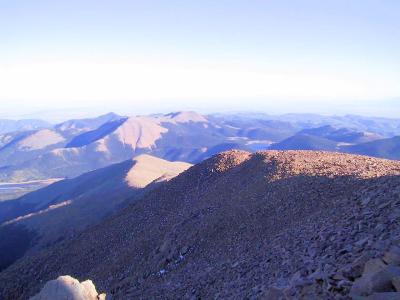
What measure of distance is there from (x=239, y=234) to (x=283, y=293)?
12.8 m

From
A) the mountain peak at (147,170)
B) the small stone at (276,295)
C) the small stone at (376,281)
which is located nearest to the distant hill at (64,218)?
the mountain peak at (147,170)

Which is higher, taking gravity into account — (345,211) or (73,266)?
(345,211)

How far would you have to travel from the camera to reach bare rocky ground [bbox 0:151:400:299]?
13.2 meters

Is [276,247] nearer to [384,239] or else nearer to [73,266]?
[384,239]

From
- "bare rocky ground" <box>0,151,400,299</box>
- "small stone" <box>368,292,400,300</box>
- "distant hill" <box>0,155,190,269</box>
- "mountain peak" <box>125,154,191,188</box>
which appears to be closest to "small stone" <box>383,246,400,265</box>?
"bare rocky ground" <box>0,151,400,299</box>

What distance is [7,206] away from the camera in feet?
575

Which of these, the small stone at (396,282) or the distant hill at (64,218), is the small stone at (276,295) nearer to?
the small stone at (396,282)

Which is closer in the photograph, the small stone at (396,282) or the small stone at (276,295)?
the small stone at (396,282)

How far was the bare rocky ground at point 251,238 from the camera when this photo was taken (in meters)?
13.2

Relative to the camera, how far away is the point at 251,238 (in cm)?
A: 2388

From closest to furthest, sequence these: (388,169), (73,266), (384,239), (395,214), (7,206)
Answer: (384,239)
(395,214)
(388,169)
(73,266)
(7,206)

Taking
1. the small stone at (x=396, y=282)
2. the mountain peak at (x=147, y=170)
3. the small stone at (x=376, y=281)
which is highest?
the small stone at (x=396, y=282)

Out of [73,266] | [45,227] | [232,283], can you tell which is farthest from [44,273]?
[45,227]

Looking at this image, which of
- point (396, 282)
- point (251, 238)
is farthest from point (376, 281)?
point (251, 238)
